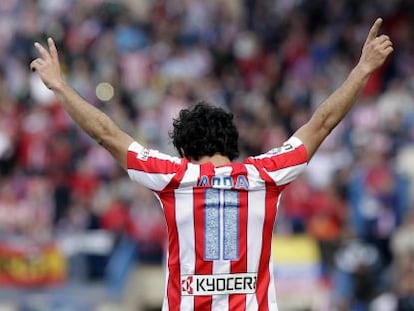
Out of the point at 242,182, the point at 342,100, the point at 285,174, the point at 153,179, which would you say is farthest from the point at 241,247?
the point at 342,100

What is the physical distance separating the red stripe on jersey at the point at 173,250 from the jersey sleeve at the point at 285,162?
401mm

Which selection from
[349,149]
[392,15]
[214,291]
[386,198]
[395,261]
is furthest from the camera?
[392,15]

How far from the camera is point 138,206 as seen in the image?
15.1 m

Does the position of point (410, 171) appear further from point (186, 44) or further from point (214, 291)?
point (214, 291)

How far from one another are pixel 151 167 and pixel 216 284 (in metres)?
0.64

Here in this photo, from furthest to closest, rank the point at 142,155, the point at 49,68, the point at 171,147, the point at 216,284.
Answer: the point at 171,147, the point at 49,68, the point at 142,155, the point at 216,284

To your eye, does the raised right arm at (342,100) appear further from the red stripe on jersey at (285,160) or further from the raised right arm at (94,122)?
the raised right arm at (94,122)

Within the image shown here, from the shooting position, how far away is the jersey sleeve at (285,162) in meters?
6.21

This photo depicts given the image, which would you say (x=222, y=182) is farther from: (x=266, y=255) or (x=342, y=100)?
(x=342, y=100)

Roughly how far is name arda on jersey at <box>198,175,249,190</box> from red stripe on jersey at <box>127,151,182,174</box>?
0.15 metres

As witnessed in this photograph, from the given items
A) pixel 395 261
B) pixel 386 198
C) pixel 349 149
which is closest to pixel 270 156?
pixel 395 261

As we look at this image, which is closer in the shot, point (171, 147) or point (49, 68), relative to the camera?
point (49, 68)

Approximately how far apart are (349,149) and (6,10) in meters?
8.16

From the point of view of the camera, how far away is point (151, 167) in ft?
20.2
